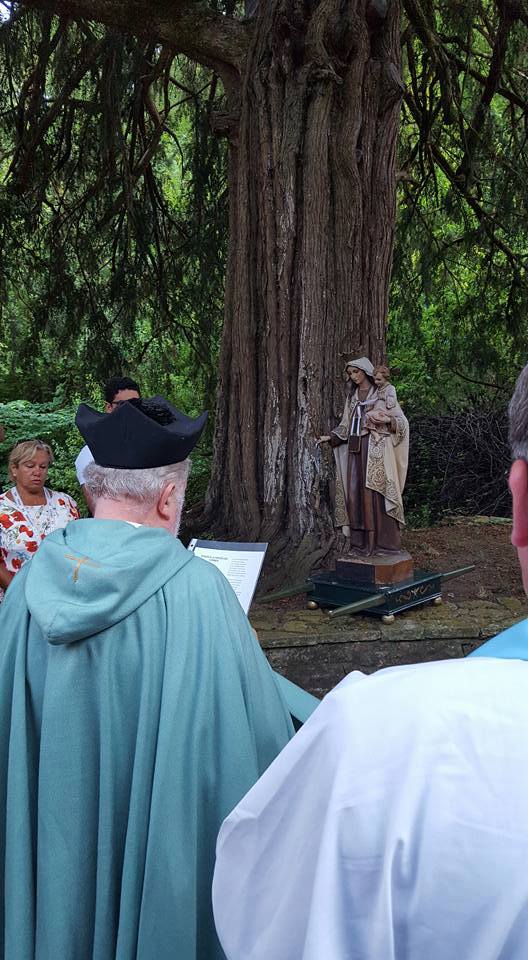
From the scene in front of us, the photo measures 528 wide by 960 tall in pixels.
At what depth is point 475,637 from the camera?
17.0ft

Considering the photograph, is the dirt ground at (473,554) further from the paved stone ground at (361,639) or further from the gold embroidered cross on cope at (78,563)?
the gold embroidered cross on cope at (78,563)

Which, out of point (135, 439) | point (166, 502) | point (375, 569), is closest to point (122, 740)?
point (166, 502)

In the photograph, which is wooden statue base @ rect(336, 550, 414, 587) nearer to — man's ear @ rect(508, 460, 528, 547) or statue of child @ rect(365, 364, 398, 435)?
statue of child @ rect(365, 364, 398, 435)

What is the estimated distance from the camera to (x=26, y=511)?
165 inches

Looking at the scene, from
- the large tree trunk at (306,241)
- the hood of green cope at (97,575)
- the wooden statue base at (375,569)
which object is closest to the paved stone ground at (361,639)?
the wooden statue base at (375,569)

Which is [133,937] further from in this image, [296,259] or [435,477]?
[435,477]

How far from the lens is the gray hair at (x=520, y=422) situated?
909 millimetres

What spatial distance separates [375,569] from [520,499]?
4.65 meters

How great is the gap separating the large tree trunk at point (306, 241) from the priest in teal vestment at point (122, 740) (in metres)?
4.47

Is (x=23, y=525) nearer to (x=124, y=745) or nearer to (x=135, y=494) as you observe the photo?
(x=135, y=494)

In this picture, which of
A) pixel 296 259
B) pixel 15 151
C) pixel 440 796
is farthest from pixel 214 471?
pixel 440 796

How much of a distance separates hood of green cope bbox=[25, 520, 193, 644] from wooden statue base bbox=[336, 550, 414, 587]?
145 inches

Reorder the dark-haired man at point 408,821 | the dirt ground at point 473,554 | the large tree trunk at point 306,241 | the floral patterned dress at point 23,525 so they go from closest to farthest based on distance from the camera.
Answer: the dark-haired man at point 408,821 < the floral patterned dress at point 23,525 < the dirt ground at point 473,554 < the large tree trunk at point 306,241

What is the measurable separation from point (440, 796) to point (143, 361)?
10.5 metres
